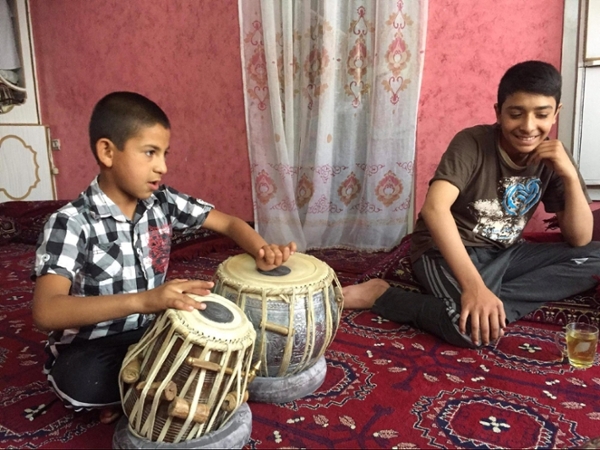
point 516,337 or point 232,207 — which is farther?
point 232,207

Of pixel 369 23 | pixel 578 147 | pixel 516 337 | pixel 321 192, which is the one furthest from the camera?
pixel 321 192

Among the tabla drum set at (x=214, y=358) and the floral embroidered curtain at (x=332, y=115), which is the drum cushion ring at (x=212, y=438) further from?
the floral embroidered curtain at (x=332, y=115)

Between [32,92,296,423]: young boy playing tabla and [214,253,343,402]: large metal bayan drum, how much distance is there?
9cm

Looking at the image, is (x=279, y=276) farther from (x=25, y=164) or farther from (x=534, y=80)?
(x=25, y=164)

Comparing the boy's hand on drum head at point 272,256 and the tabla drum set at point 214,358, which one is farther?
the boy's hand on drum head at point 272,256

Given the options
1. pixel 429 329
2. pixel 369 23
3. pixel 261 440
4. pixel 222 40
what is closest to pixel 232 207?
pixel 222 40

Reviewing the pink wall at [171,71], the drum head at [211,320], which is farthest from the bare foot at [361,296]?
the pink wall at [171,71]

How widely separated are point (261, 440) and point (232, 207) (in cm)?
260

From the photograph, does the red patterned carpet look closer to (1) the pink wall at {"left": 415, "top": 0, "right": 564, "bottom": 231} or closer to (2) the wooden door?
(1) the pink wall at {"left": 415, "top": 0, "right": 564, "bottom": 231}

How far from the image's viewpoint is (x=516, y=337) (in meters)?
1.81

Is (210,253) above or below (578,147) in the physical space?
below

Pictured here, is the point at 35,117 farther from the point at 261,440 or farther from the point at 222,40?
the point at 261,440

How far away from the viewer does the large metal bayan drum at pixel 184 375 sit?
1065mm

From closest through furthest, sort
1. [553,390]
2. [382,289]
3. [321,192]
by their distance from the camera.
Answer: [553,390], [382,289], [321,192]
